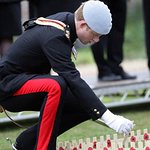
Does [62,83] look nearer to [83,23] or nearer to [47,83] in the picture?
[47,83]

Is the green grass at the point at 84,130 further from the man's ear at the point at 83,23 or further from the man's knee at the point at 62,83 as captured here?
the man's ear at the point at 83,23

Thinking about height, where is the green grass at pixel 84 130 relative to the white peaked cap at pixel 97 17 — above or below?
below

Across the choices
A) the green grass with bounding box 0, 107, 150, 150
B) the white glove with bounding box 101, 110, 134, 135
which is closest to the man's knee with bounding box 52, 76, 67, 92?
the white glove with bounding box 101, 110, 134, 135

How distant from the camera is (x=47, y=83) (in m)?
4.20

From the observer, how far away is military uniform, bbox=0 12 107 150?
13.7ft

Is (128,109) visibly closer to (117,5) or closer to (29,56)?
(117,5)

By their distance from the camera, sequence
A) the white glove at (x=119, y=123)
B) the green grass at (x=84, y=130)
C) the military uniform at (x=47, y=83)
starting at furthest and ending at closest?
the green grass at (x=84, y=130) → the military uniform at (x=47, y=83) → the white glove at (x=119, y=123)

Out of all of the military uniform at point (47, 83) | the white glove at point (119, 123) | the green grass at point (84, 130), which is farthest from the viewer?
the green grass at point (84, 130)

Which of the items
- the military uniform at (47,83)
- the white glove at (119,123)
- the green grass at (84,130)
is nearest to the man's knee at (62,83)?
the military uniform at (47,83)

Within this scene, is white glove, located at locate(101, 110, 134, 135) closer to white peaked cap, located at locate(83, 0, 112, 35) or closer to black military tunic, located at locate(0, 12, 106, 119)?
black military tunic, located at locate(0, 12, 106, 119)

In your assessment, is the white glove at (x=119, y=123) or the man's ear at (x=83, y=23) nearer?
the white glove at (x=119, y=123)

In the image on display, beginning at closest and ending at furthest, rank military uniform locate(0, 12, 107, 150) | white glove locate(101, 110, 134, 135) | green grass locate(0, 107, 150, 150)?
white glove locate(101, 110, 134, 135)
military uniform locate(0, 12, 107, 150)
green grass locate(0, 107, 150, 150)

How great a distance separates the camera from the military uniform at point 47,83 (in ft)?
13.7

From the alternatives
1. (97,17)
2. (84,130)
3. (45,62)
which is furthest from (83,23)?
(84,130)
